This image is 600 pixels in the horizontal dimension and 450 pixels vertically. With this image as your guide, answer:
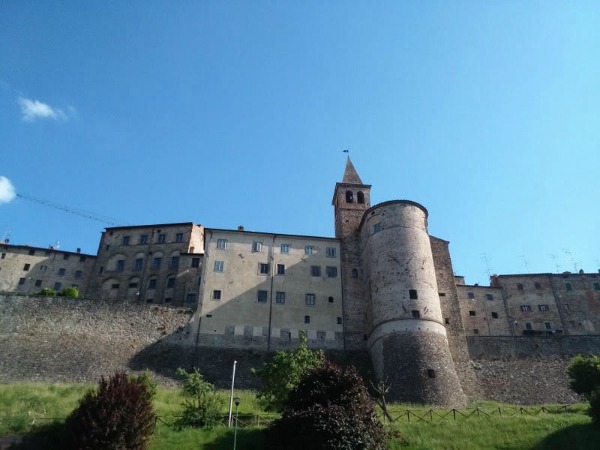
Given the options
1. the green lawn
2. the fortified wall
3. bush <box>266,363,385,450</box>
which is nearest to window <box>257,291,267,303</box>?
the fortified wall

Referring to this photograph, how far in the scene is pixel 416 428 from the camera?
2930 cm

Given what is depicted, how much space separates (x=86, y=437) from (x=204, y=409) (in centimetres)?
727

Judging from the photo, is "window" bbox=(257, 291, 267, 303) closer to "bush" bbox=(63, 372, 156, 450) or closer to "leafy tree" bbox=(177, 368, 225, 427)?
"leafy tree" bbox=(177, 368, 225, 427)

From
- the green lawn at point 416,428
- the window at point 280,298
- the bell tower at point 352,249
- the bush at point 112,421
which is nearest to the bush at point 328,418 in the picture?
the green lawn at point 416,428

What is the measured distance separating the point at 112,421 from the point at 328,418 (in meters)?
10.6

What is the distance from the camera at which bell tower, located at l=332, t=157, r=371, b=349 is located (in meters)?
49.4

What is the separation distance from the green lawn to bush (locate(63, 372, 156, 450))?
Result: 4.86 ft

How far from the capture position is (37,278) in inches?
2584

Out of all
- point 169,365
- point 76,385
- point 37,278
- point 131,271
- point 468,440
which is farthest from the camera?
point 37,278

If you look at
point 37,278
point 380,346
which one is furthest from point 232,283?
point 37,278

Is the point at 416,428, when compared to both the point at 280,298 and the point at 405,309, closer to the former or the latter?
the point at 405,309

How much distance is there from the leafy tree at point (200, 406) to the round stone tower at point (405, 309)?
14.9 metres

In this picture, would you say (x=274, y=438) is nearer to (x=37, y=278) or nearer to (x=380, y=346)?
(x=380, y=346)

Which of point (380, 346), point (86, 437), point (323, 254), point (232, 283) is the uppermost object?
point (323, 254)
